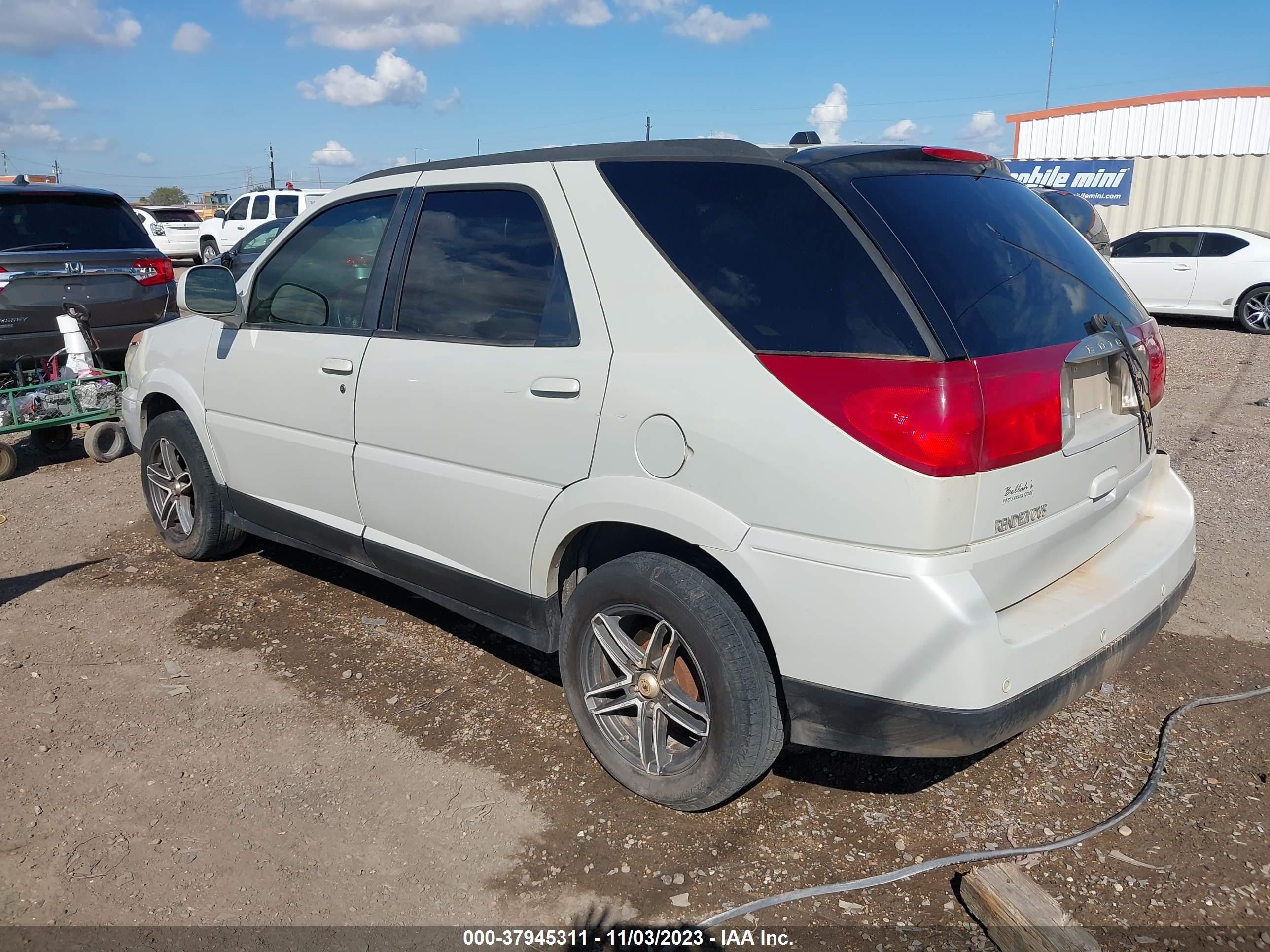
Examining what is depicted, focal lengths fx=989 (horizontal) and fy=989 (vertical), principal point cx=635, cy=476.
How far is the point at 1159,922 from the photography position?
254 centimetres

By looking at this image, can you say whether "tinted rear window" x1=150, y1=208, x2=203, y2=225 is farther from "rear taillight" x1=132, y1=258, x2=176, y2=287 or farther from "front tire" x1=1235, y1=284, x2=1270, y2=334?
"front tire" x1=1235, y1=284, x2=1270, y2=334

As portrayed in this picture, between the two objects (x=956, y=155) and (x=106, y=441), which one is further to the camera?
(x=106, y=441)

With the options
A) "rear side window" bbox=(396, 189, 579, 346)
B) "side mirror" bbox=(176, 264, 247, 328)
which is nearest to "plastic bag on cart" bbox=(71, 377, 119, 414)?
"side mirror" bbox=(176, 264, 247, 328)

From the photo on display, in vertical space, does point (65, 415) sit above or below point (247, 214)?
below

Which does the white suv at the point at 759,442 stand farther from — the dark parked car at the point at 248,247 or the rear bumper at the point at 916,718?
the dark parked car at the point at 248,247

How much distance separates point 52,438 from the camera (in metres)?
7.54

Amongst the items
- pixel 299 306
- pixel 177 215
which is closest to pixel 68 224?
pixel 299 306

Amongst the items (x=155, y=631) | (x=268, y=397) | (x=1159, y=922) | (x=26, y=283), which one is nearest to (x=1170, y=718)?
(x=1159, y=922)

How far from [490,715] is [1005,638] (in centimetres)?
196

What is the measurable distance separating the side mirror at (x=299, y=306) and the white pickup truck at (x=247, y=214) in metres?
18.1

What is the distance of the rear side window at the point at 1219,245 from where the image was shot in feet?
46.8

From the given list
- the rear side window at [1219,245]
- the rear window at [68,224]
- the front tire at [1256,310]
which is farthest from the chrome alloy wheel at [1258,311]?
the rear window at [68,224]

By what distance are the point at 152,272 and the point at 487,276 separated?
19.6 feet

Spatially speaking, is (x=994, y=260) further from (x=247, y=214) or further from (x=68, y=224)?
(x=247, y=214)
